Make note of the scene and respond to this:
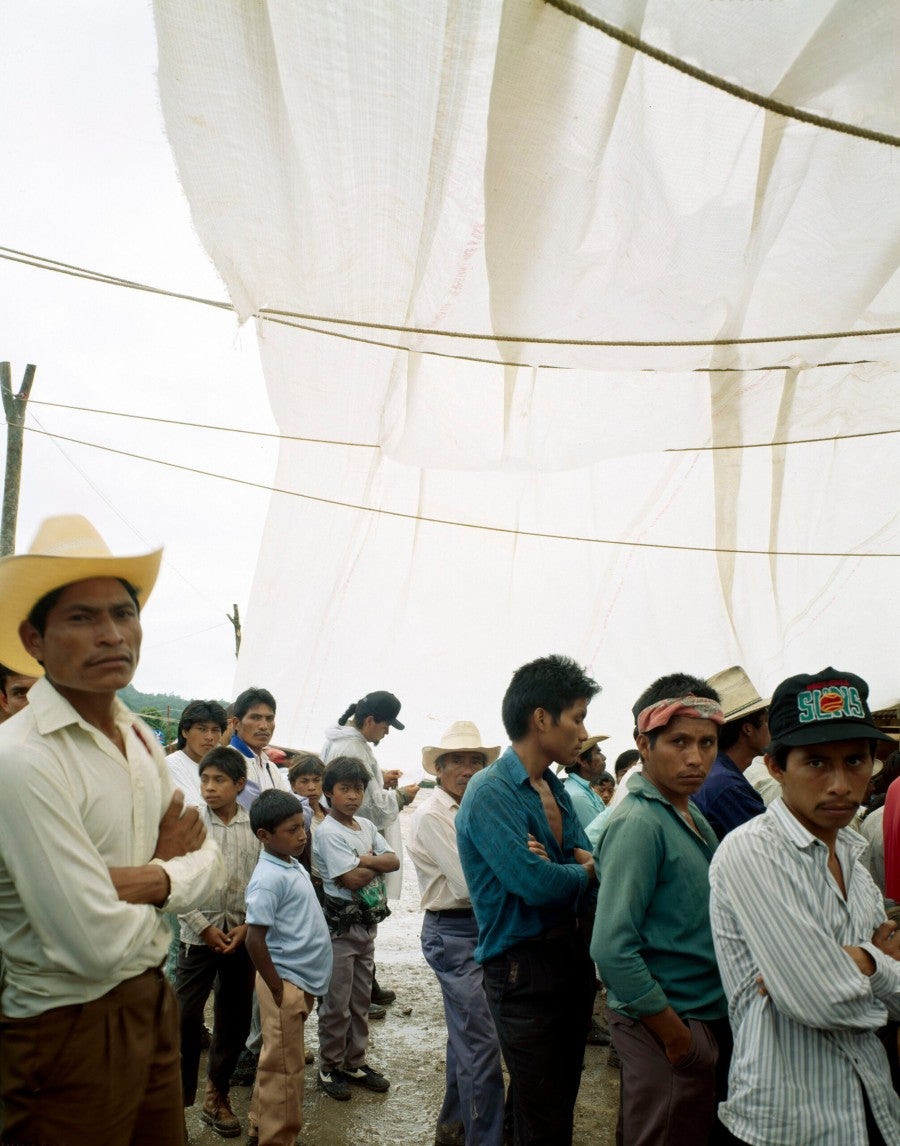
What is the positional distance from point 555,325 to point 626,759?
11.6ft

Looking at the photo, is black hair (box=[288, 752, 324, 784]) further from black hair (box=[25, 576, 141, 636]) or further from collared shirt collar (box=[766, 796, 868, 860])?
collared shirt collar (box=[766, 796, 868, 860])

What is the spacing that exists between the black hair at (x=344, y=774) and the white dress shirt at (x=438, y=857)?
52 centimetres

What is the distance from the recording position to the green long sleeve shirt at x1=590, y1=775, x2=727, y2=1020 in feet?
7.25

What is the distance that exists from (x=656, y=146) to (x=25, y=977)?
2.36 meters

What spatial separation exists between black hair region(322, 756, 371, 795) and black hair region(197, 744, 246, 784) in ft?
1.89

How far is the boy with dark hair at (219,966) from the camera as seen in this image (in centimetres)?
364

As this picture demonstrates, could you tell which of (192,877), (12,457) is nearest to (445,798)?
(192,877)

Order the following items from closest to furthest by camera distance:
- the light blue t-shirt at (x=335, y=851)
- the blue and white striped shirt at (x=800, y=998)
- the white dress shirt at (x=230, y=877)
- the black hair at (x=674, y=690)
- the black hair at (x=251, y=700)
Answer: the blue and white striped shirt at (x=800, y=998) → the black hair at (x=674, y=690) → the white dress shirt at (x=230, y=877) → the light blue t-shirt at (x=335, y=851) → the black hair at (x=251, y=700)

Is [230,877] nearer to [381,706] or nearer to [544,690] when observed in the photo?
[381,706]

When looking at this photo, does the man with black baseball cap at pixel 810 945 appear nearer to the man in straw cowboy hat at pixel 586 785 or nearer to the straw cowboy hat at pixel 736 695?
the straw cowboy hat at pixel 736 695

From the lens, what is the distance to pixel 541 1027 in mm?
2590

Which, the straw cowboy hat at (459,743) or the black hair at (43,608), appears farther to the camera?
the straw cowboy hat at (459,743)

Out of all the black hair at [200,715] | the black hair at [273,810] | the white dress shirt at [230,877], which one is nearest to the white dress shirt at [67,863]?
the black hair at [273,810]

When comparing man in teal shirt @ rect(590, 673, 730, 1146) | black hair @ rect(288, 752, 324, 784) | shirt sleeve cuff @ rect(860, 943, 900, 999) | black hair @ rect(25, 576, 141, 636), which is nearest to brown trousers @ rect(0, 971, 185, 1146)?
black hair @ rect(25, 576, 141, 636)
